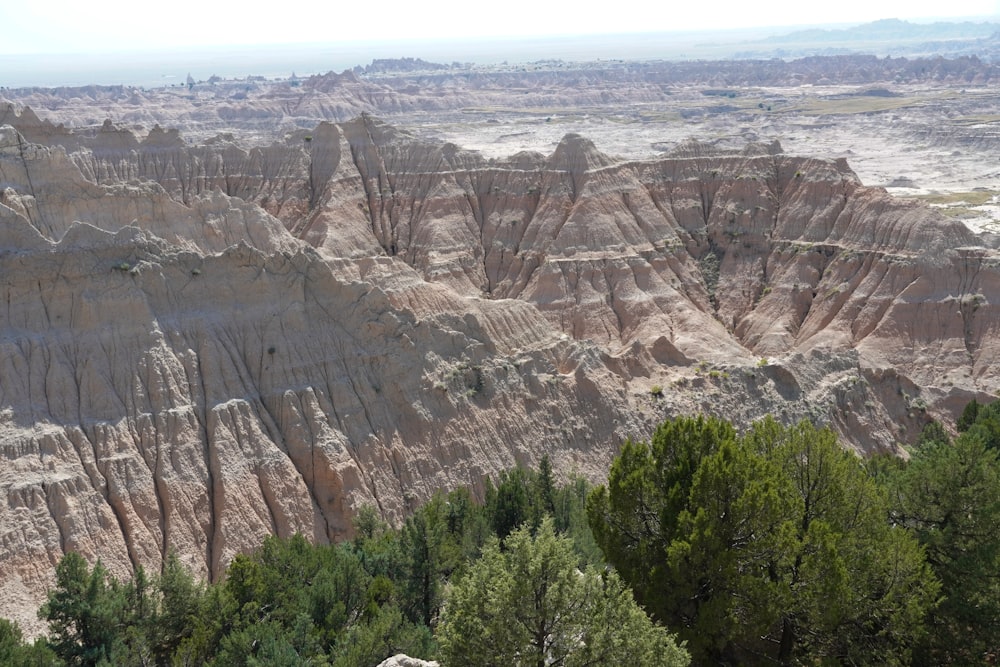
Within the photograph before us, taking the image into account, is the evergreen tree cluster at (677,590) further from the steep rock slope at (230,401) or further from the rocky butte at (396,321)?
the rocky butte at (396,321)

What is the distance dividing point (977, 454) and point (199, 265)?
36532mm

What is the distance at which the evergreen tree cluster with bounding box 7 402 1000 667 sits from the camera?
19938 millimetres

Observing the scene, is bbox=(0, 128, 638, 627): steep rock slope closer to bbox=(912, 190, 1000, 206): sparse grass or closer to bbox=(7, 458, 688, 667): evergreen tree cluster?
bbox=(7, 458, 688, 667): evergreen tree cluster

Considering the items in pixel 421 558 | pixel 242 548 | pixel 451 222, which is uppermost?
pixel 451 222

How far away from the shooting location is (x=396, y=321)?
47312 millimetres

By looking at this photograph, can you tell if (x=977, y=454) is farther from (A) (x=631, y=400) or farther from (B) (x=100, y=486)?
(B) (x=100, y=486)

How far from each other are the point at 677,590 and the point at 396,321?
2716cm

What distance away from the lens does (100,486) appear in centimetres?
3778

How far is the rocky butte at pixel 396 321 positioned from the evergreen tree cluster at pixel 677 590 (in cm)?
769

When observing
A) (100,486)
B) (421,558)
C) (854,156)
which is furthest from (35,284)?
(854,156)

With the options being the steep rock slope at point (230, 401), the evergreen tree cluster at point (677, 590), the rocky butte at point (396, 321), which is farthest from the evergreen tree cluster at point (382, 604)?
the rocky butte at point (396, 321)

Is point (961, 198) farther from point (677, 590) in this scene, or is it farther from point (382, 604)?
point (677, 590)

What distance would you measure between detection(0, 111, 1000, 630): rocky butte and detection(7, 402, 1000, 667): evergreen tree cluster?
25.2ft

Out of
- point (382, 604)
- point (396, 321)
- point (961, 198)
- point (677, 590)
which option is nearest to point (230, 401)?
point (396, 321)
